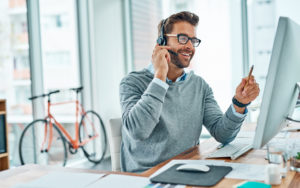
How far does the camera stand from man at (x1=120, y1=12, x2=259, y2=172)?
4.32 feet

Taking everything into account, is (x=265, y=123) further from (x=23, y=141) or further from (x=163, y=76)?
(x=23, y=141)

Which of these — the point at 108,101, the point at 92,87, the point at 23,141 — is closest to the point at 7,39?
the point at 23,141

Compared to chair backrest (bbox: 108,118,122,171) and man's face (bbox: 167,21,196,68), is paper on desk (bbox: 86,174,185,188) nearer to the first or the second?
chair backrest (bbox: 108,118,122,171)

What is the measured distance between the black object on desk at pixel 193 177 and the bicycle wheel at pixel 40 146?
2.57 meters

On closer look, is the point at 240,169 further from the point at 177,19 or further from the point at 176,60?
the point at 177,19

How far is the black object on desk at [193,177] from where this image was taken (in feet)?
3.04

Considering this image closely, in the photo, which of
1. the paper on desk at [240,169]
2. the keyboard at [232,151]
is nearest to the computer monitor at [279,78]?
the paper on desk at [240,169]

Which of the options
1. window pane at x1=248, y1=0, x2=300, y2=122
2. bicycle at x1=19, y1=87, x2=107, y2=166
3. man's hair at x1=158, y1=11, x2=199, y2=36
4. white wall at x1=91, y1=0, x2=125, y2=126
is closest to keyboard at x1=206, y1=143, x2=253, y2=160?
man's hair at x1=158, y1=11, x2=199, y2=36

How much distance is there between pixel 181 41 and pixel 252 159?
623mm

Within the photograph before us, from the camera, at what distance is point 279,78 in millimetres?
932

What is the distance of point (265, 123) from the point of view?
929 millimetres

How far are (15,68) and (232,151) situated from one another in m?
2.62

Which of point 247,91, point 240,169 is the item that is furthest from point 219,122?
point 240,169

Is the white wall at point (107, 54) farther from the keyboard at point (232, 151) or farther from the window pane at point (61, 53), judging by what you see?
the keyboard at point (232, 151)
